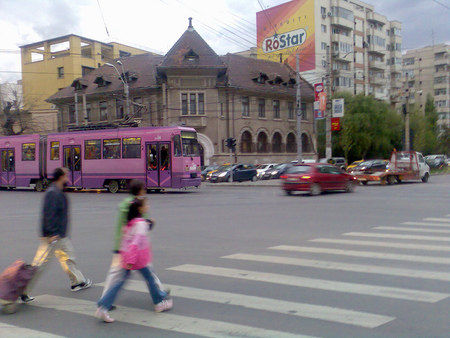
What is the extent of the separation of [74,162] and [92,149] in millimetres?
1616

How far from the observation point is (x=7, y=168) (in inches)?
1195

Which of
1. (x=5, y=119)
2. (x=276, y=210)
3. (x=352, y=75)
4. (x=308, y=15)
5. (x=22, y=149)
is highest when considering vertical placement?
(x=308, y=15)

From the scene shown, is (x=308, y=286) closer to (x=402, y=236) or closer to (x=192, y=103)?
(x=402, y=236)

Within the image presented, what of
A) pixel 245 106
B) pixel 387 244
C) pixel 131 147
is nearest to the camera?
pixel 387 244

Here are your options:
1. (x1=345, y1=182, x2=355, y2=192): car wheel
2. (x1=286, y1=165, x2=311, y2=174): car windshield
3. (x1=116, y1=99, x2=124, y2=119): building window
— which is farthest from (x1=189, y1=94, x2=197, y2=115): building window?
(x1=345, y1=182, x2=355, y2=192): car wheel

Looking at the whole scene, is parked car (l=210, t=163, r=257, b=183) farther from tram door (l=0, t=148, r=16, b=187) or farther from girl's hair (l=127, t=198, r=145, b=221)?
girl's hair (l=127, t=198, r=145, b=221)

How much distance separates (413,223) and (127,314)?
8.92 meters

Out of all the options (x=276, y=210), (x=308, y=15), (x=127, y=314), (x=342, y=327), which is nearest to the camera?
(x=342, y=327)

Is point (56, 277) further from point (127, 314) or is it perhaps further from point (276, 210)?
point (276, 210)

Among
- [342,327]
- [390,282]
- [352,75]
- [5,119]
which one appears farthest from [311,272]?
[352,75]

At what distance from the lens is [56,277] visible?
709cm

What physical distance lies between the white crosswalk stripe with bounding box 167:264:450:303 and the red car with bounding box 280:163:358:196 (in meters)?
14.3

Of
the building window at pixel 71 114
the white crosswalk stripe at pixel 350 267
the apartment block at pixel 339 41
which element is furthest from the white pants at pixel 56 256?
the apartment block at pixel 339 41

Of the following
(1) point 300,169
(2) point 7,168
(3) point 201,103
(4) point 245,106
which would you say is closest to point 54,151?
(2) point 7,168
